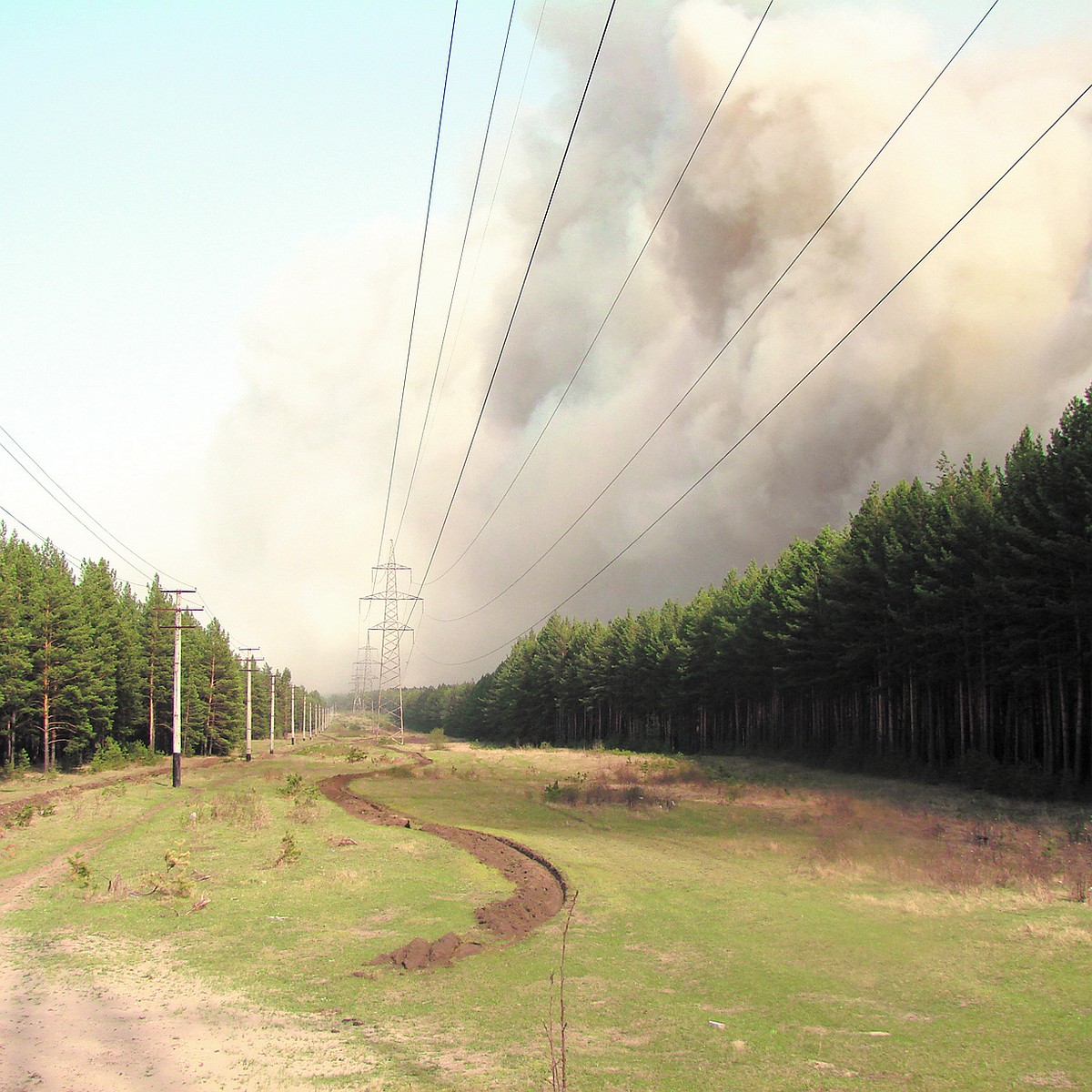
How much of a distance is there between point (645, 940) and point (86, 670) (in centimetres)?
6754

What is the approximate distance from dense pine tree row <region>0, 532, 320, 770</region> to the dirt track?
31.4m

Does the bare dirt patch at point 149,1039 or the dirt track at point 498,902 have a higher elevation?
the bare dirt patch at point 149,1039

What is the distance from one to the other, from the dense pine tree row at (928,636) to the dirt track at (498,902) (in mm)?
28455

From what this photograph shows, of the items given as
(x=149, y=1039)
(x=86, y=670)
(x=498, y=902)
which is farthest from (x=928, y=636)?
(x=86, y=670)

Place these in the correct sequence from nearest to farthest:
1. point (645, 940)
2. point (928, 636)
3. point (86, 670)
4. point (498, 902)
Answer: point (645, 940)
point (498, 902)
point (928, 636)
point (86, 670)

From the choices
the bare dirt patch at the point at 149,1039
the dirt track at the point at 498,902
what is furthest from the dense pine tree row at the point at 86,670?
the bare dirt patch at the point at 149,1039

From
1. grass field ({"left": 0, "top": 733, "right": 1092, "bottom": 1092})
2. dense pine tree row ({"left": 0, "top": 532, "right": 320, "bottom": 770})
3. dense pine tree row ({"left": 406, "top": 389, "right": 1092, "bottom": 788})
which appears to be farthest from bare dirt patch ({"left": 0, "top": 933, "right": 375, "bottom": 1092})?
dense pine tree row ({"left": 0, "top": 532, "right": 320, "bottom": 770})

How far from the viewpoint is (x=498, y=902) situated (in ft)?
62.4

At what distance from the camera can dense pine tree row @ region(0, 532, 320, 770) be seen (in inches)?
2564

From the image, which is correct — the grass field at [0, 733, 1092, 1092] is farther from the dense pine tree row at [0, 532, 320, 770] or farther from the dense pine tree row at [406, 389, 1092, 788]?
the dense pine tree row at [0, 532, 320, 770]

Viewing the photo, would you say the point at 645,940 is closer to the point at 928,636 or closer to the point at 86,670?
the point at 928,636

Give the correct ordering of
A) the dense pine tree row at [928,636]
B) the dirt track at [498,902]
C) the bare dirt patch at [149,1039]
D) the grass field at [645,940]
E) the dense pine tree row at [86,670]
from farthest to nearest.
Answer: the dense pine tree row at [86,670] < the dense pine tree row at [928,636] < the dirt track at [498,902] < the grass field at [645,940] < the bare dirt patch at [149,1039]

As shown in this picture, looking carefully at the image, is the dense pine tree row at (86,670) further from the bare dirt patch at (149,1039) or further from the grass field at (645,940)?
the bare dirt patch at (149,1039)

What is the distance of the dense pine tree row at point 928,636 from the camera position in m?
41.8
